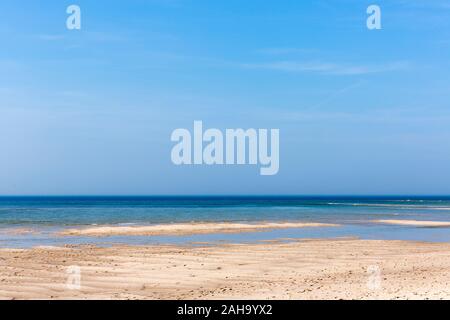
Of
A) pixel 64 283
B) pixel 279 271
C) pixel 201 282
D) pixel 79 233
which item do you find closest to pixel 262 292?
pixel 201 282

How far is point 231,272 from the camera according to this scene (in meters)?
19.9

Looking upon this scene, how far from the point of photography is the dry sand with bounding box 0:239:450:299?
15.6 metres

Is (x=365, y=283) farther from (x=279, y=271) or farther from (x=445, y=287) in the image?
(x=279, y=271)

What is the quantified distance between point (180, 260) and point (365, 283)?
886 cm

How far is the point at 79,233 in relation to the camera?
127 feet

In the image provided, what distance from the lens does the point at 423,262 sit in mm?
22547

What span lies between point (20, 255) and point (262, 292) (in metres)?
14.2

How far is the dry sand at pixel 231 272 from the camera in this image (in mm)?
15641
